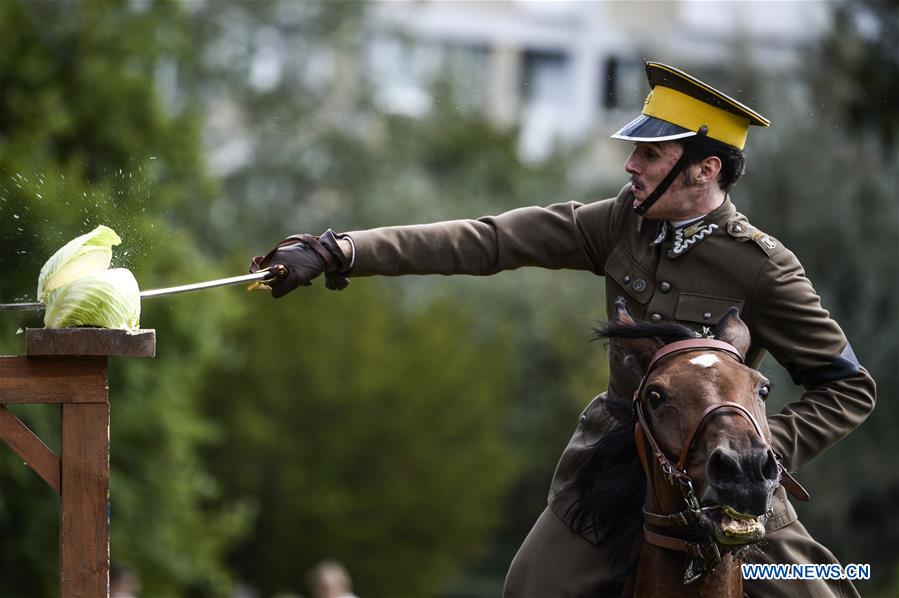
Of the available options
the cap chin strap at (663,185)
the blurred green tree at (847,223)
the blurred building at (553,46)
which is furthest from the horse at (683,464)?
the blurred green tree at (847,223)

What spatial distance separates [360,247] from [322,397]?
23830mm

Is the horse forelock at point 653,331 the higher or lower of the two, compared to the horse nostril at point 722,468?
higher

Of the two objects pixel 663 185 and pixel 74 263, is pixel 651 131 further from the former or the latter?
pixel 74 263

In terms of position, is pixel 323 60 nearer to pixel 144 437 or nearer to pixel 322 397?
pixel 322 397

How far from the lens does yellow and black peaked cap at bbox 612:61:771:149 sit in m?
4.91

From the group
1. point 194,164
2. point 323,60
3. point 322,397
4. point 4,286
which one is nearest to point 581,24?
point 323,60

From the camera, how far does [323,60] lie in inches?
1314

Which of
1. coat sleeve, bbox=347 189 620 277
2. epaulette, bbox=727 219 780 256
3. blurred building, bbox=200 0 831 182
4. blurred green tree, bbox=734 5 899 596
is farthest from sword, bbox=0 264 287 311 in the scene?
blurred green tree, bbox=734 5 899 596

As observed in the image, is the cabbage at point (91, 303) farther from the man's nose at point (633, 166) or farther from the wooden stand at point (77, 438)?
the man's nose at point (633, 166)

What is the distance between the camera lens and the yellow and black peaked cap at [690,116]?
4910 mm

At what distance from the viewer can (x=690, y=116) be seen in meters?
4.94

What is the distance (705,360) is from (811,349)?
0.75m

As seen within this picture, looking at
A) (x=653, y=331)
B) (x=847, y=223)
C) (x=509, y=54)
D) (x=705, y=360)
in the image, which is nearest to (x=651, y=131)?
(x=653, y=331)

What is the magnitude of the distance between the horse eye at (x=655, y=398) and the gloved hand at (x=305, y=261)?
1.23 metres
